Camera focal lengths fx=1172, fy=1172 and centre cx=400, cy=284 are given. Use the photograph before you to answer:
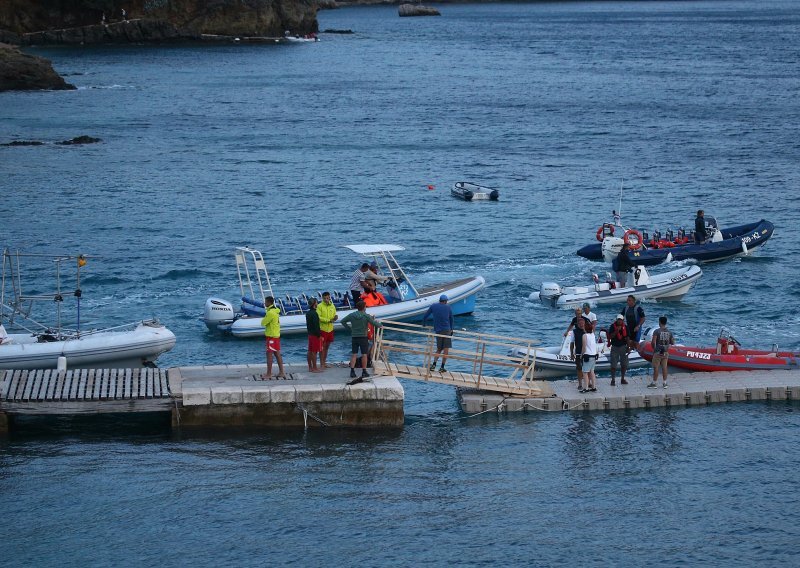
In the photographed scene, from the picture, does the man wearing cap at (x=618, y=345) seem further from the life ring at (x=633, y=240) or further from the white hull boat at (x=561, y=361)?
the life ring at (x=633, y=240)

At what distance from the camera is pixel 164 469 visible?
22.4 m

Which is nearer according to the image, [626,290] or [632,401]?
[632,401]

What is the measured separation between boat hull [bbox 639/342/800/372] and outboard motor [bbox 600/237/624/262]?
525 inches

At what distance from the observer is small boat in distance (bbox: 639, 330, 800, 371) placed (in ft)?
91.5

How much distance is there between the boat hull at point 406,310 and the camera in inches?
1286

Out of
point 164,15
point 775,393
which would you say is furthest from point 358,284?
point 164,15

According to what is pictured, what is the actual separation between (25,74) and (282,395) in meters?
75.5

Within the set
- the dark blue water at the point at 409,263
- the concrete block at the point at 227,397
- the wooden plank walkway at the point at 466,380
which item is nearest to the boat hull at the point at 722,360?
the dark blue water at the point at 409,263

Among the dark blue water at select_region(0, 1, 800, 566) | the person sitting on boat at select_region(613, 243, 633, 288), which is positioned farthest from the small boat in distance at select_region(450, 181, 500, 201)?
the person sitting on boat at select_region(613, 243, 633, 288)

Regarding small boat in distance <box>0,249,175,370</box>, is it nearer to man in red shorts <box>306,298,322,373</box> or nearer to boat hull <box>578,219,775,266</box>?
man in red shorts <box>306,298,322,373</box>

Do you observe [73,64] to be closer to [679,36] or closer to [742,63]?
[742,63]

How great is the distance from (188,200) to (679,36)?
12754 centimetres

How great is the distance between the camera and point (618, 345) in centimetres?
2636

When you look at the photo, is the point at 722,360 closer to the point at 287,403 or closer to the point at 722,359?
the point at 722,359
